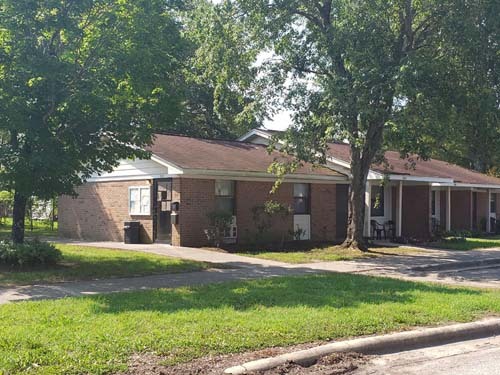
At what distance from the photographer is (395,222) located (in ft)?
84.4

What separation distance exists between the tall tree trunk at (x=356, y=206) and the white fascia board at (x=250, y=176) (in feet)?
9.70

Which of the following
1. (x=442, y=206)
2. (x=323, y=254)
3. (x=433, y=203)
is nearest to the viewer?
(x=323, y=254)

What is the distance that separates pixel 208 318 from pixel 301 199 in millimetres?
15496

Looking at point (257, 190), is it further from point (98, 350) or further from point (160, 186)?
point (98, 350)

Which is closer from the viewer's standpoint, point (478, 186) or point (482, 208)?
point (478, 186)

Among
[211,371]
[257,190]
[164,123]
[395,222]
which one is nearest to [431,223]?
[395,222]

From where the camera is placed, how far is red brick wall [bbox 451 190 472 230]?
30.9 meters

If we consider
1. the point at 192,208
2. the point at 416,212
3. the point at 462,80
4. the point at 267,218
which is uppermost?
the point at 462,80

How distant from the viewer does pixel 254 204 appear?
21109mm

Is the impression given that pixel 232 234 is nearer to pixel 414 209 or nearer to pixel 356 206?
pixel 356 206

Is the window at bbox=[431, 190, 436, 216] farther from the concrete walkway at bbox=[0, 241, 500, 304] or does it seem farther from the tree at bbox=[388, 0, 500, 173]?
the tree at bbox=[388, 0, 500, 173]

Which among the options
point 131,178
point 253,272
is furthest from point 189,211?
point 253,272

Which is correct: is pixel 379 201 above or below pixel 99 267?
above

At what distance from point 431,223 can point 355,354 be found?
21.4 m
